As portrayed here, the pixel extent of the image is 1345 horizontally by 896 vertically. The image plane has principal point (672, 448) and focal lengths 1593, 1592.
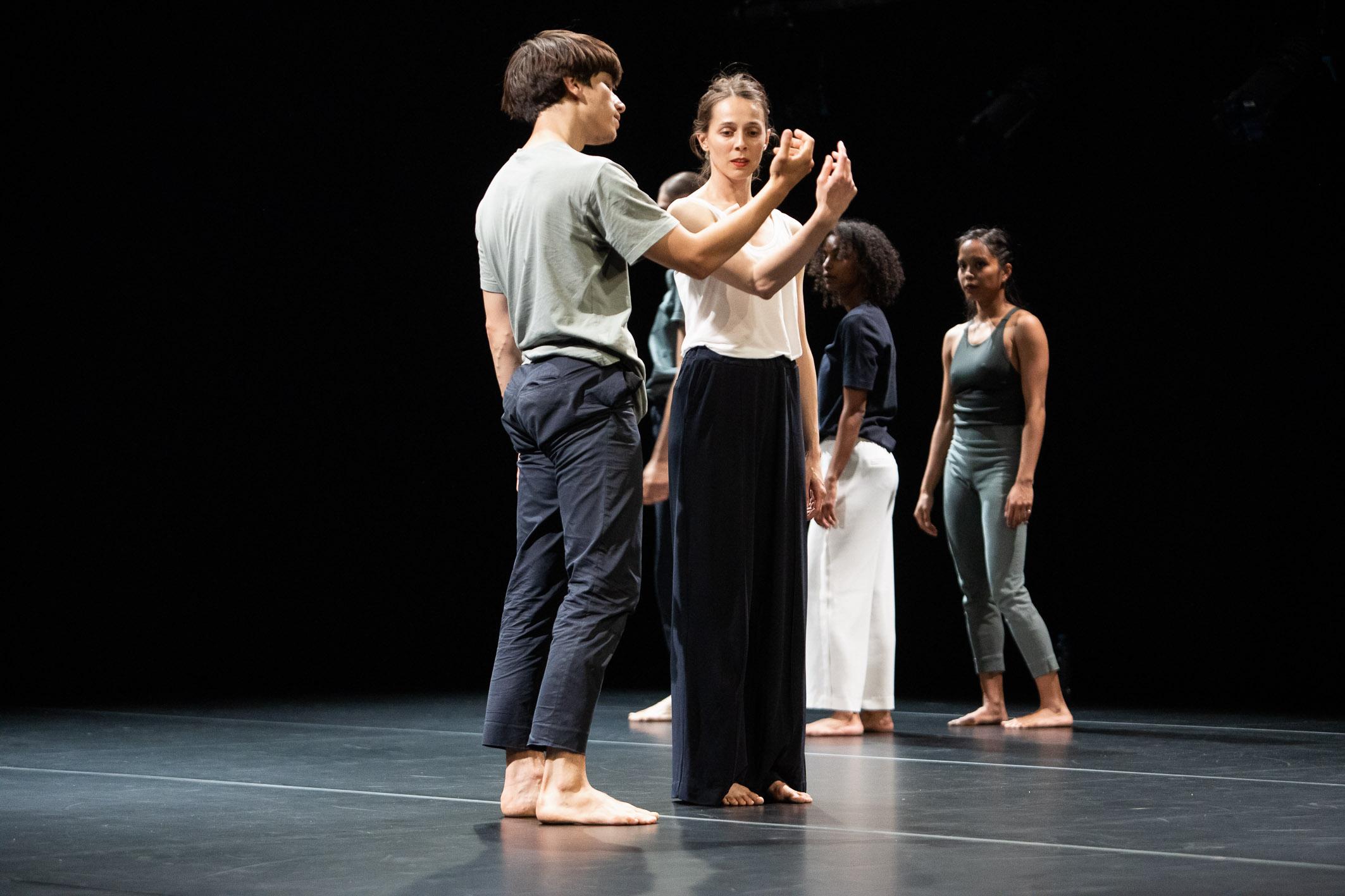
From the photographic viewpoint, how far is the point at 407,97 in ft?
19.7

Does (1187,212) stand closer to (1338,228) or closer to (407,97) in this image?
(1338,228)

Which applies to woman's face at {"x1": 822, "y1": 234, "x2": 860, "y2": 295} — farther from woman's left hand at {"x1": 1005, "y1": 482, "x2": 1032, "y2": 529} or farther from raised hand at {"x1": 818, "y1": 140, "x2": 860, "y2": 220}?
raised hand at {"x1": 818, "y1": 140, "x2": 860, "y2": 220}

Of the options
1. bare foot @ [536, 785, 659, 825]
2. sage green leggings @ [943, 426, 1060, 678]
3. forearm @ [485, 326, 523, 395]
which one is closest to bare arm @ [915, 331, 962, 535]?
sage green leggings @ [943, 426, 1060, 678]

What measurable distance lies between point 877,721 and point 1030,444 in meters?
0.86

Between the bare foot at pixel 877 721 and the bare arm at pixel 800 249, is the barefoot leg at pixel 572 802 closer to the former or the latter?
the bare arm at pixel 800 249

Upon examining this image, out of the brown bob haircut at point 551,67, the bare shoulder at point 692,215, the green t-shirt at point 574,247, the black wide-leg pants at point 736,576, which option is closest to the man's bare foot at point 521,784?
the black wide-leg pants at point 736,576

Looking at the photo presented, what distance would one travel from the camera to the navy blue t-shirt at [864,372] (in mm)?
4094

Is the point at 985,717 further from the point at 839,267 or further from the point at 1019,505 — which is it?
the point at 839,267

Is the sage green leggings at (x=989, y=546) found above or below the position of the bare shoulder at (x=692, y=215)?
below

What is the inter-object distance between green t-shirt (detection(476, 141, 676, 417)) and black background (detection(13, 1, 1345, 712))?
10.0ft

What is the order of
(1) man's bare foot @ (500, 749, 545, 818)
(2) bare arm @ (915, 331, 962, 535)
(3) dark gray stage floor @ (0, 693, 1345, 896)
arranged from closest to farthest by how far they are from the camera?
(3) dark gray stage floor @ (0, 693, 1345, 896) → (1) man's bare foot @ (500, 749, 545, 818) → (2) bare arm @ (915, 331, 962, 535)

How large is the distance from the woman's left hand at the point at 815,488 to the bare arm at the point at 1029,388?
1311 millimetres

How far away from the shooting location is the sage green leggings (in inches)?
171

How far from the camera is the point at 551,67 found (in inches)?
101
